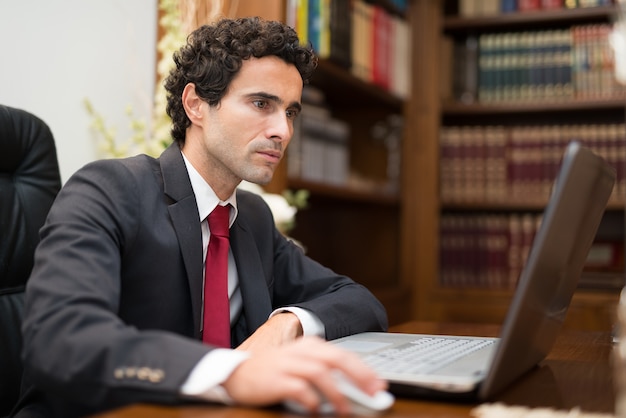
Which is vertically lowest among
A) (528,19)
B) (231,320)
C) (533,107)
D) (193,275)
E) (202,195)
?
(231,320)

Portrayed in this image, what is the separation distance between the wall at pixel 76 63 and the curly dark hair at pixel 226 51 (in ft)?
1.42

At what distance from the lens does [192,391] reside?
2.34ft

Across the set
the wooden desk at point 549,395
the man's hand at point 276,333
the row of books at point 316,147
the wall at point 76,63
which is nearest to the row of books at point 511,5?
the row of books at point 316,147

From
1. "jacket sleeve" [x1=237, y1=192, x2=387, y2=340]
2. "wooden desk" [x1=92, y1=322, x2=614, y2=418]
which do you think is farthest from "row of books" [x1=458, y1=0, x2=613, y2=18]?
"wooden desk" [x1=92, y1=322, x2=614, y2=418]

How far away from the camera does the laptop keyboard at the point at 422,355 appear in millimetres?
825

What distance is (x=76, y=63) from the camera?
1.84 metres

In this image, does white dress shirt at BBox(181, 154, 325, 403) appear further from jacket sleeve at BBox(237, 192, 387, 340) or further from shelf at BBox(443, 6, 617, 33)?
shelf at BBox(443, 6, 617, 33)

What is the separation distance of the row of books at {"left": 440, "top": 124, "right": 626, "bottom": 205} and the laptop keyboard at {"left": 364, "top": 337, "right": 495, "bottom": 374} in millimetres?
2106

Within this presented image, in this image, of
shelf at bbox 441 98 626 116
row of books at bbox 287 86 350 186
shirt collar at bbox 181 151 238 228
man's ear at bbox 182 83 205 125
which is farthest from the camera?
shelf at bbox 441 98 626 116

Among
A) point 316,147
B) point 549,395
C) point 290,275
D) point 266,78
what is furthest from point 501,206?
point 549,395

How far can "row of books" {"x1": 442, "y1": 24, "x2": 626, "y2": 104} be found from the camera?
121 inches

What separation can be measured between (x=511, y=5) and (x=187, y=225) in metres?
2.43

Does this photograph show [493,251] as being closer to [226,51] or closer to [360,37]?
[360,37]

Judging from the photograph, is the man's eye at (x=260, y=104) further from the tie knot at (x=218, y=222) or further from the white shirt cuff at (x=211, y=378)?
the white shirt cuff at (x=211, y=378)
